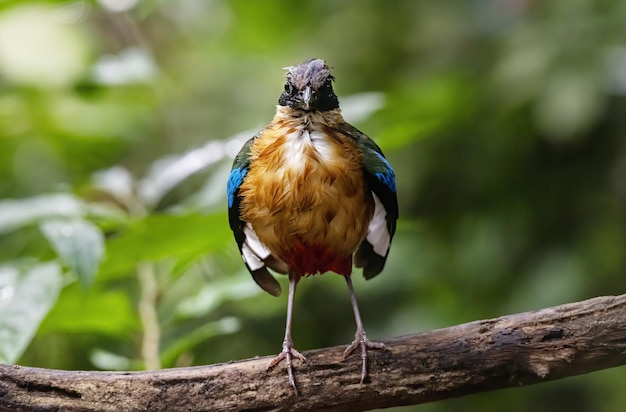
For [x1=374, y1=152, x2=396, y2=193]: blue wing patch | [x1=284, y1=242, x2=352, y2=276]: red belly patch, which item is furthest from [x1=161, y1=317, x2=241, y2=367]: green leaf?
[x1=374, y1=152, x2=396, y2=193]: blue wing patch

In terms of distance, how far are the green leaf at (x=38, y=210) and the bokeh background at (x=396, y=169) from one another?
0.04ft

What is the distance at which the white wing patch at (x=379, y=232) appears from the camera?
118 inches

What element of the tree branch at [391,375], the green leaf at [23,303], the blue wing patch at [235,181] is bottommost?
the tree branch at [391,375]

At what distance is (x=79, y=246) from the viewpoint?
2.60 metres

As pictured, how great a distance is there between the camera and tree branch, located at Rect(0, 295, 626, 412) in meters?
2.34

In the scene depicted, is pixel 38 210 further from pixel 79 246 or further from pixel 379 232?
pixel 379 232

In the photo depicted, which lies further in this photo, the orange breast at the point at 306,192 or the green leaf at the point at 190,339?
the green leaf at the point at 190,339

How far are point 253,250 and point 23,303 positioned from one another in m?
0.86

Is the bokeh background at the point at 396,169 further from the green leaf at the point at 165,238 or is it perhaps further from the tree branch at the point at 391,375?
the tree branch at the point at 391,375

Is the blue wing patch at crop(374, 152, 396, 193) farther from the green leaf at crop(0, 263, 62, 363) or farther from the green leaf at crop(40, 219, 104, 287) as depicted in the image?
the green leaf at crop(0, 263, 62, 363)

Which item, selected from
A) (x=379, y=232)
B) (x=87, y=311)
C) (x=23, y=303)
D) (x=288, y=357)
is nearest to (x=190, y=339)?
(x=87, y=311)

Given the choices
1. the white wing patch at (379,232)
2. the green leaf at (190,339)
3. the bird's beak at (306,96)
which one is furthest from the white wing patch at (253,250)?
the bird's beak at (306,96)

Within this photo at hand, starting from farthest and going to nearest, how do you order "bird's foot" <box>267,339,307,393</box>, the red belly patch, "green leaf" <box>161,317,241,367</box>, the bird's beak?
"green leaf" <box>161,317,241,367</box>
the red belly patch
the bird's beak
"bird's foot" <box>267,339,307,393</box>

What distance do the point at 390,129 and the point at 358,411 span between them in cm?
117
